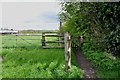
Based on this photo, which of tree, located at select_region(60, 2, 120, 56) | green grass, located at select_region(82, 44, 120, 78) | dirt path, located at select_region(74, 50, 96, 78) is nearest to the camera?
tree, located at select_region(60, 2, 120, 56)

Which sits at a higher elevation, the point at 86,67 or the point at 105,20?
the point at 105,20

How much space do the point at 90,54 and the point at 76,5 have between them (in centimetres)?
581

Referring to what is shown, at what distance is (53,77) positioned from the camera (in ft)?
32.1

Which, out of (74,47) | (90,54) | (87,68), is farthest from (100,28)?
(74,47)

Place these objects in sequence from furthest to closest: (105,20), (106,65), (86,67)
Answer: (86,67)
(106,65)
(105,20)

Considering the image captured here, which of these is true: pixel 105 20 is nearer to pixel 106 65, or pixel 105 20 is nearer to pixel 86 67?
pixel 106 65

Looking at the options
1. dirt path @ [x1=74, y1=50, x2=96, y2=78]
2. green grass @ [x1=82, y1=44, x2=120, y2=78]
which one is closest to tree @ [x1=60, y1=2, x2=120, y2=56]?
green grass @ [x1=82, y1=44, x2=120, y2=78]

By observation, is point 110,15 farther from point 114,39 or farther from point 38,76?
point 38,76

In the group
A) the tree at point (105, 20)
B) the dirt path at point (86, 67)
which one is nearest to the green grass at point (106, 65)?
the dirt path at point (86, 67)

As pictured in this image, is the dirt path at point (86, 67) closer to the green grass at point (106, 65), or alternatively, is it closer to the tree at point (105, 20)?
the green grass at point (106, 65)

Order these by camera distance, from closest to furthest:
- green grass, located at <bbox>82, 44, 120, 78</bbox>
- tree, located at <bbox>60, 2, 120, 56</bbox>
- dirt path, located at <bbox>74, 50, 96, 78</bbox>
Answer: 1. tree, located at <bbox>60, 2, 120, 56</bbox>
2. green grass, located at <bbox>82, 44, 120, 78</bbox>
3. dirt path, located at <bbox>74, 50, 96, 78</bbox>

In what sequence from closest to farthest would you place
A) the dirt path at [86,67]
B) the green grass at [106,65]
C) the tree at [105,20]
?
the tree at [105,20]
the green grass at [106,65]
the dirt path at [86,67]

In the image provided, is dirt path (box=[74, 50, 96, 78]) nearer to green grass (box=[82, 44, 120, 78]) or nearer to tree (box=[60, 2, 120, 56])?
green grass (box=[82, 44, 120, 78])

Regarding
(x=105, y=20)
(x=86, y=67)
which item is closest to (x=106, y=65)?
(x=86, y=67)
